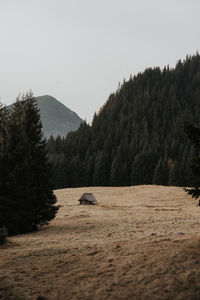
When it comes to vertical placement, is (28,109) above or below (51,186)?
above

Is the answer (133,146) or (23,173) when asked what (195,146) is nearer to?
(23,173)

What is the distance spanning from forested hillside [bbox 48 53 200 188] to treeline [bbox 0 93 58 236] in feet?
139

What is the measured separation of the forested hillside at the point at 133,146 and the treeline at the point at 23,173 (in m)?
42.2

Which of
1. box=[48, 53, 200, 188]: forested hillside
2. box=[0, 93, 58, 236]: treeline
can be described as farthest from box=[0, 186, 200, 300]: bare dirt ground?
box=[48, 53, 200, 188]: forested hillside

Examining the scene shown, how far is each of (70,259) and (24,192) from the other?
13.8 metres

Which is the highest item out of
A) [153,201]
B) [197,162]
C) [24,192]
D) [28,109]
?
[28,109]

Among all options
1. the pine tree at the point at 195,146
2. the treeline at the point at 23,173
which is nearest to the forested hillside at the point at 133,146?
the treeline at the point at 23,173

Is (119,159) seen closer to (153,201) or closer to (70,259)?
(153,201)

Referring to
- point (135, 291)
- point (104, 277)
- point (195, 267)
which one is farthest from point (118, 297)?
point (195, 267)

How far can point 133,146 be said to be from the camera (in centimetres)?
13812

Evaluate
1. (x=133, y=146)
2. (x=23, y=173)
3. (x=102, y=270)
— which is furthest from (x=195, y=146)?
(x=133, y=146)

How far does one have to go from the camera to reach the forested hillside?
113 meters

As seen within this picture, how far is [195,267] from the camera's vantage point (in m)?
13.1

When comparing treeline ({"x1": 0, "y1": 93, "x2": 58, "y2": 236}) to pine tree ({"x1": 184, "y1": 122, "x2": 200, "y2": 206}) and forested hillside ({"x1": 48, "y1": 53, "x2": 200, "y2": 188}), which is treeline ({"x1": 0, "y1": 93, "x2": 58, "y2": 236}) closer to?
pine tree ({"x1": 184, "y1": 122, "x2": 200, "y2": 206})
